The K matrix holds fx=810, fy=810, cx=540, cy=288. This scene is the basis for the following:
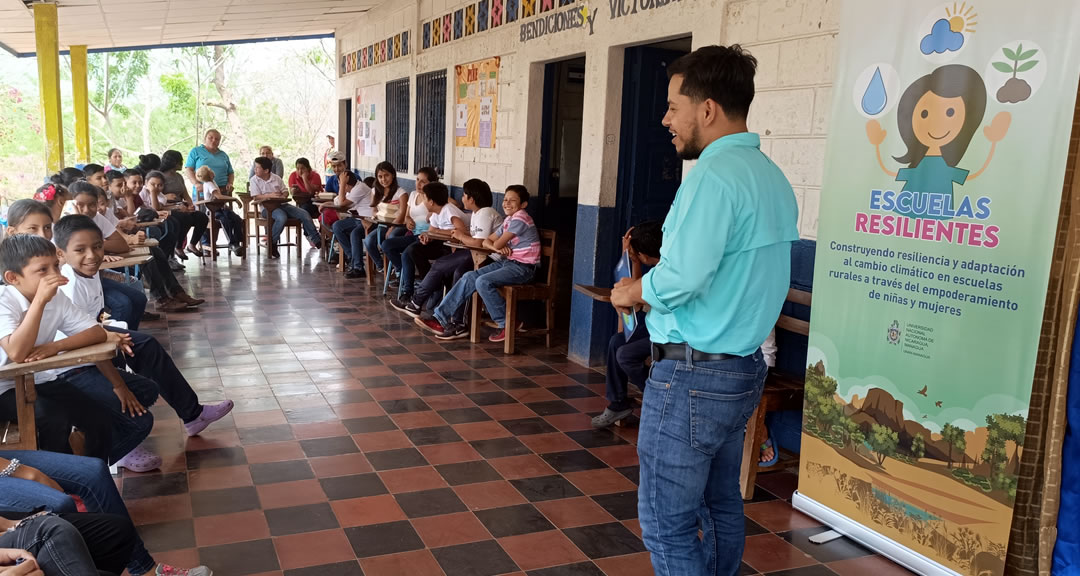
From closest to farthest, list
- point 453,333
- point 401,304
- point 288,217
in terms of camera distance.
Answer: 1. point 453,333
2. point 401,304
3. point 288,217

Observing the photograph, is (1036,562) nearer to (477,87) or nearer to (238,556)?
(238,556)

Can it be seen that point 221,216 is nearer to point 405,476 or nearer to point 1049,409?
point 405,476

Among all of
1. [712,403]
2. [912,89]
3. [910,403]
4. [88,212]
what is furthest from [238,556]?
[88,212]

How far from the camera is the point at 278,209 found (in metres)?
10.2

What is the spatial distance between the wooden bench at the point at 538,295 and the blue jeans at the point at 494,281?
5cm

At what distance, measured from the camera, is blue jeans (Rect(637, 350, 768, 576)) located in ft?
6.67

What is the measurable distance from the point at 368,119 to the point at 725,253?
996cm

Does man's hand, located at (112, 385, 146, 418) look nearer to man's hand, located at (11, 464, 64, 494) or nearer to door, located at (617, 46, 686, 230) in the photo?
man's hand, located at (11, 464, 64, 494)

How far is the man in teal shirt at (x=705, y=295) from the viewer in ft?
6.33

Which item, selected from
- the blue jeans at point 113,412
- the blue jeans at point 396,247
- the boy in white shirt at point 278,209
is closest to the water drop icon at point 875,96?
the blue jeans at point 113,412

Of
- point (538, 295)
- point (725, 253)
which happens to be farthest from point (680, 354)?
point (538, 295)

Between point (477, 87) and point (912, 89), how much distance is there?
513 cm

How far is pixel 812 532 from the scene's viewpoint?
10.5 ft

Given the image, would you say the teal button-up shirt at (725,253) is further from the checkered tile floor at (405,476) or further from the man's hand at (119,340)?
the man's hand at (119,340)
